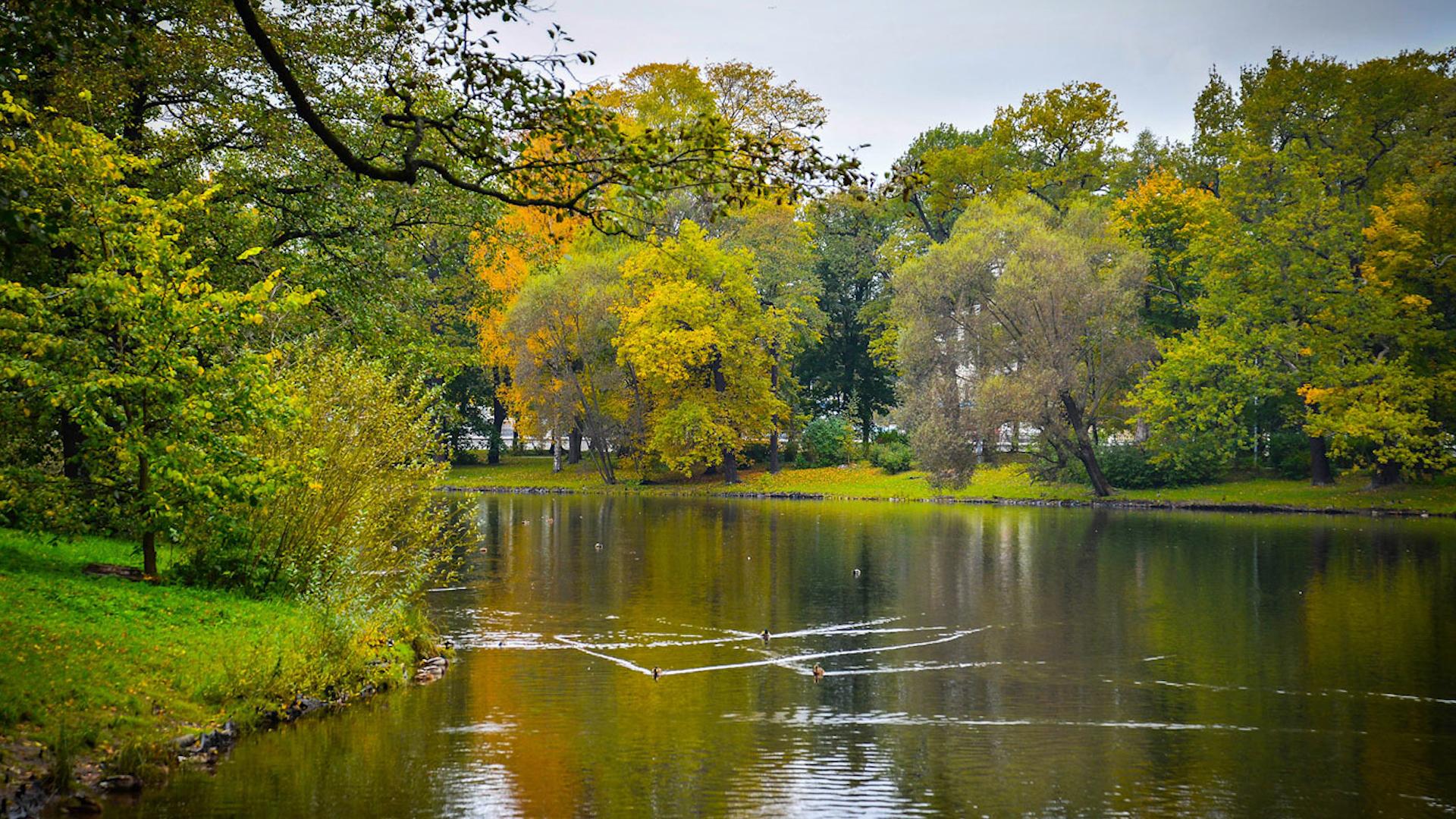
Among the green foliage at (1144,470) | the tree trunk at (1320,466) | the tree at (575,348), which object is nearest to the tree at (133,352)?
the tree at (575,348)

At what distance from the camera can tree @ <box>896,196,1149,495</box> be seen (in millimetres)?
53531

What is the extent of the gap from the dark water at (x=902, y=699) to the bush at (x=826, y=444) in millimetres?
36907

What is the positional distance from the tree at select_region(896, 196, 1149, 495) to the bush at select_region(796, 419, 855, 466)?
38.4 ft

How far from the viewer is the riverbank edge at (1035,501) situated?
160 ft

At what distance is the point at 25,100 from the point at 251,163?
8015 millimetres

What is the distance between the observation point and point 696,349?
63188 mm

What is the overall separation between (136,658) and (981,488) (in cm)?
5070

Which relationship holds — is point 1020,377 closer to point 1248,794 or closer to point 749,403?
point 749,403

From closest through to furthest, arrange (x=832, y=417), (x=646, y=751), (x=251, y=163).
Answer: (x=646, y=751) → (x=251, y=163) → (x=832, y=417)

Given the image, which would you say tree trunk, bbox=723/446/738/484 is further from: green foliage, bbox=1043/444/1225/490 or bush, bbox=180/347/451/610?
bush, bbox=180/347/451/610

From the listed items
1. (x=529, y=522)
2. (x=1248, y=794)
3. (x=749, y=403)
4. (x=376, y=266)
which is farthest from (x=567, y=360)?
(x=1248, y=794)

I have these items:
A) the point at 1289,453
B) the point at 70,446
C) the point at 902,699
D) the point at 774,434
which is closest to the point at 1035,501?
the point at 1289,453

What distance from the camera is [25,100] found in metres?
15.5

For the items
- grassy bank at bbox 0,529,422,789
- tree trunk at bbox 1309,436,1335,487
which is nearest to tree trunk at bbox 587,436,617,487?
tree trunk at bbox 1309,436,1335,487
